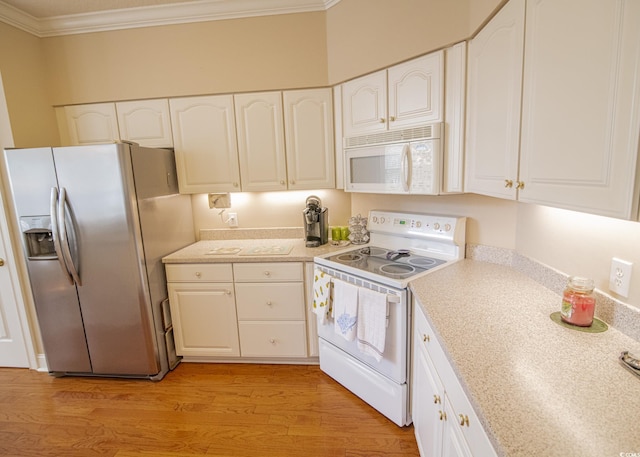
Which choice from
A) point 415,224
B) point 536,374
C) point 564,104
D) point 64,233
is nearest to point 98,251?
point 64,233

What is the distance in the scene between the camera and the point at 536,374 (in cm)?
89

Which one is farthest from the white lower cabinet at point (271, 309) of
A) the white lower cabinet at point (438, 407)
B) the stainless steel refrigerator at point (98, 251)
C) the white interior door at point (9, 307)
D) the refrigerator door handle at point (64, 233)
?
the white interior door at point (9, 307)

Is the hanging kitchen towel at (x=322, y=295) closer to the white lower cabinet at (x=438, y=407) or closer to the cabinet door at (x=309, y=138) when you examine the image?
the white lower cabinet at (x=438, y=407)

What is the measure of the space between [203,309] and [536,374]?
2.13 m

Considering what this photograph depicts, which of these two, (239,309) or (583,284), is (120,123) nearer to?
(239,309)

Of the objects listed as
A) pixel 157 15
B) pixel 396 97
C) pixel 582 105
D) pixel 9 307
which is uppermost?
pixel 157 15

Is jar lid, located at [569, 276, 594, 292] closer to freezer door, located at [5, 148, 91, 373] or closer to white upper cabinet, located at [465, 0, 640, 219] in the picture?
white upper cabinet, located at [465, 0, 640, 219]

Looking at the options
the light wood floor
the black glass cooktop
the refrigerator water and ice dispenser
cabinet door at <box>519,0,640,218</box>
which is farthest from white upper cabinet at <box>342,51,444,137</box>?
the refrigerator water and ice dispenser

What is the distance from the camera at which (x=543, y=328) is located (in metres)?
1.13

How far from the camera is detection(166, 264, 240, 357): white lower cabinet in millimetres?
2338

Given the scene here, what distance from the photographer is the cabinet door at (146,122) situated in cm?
244

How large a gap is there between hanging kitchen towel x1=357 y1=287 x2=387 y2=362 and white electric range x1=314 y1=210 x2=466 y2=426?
0.10 feet

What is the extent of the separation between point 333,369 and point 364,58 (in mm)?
2091

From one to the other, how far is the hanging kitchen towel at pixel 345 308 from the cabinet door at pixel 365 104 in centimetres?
104
